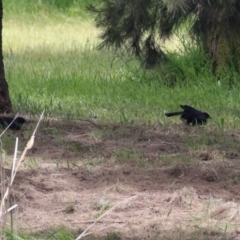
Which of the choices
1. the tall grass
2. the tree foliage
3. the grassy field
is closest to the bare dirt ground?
the grassy field

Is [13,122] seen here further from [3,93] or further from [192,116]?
[192,116]

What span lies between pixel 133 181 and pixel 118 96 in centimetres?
298

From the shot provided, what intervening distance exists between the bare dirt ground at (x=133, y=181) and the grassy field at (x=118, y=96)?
20 mm

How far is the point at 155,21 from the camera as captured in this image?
258 inches

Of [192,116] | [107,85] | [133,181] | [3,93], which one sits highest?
[133,181]

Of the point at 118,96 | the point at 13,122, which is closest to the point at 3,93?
Result: the point at 13,122

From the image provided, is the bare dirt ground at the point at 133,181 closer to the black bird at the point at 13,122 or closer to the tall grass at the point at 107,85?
the black bird at the point at 13,122

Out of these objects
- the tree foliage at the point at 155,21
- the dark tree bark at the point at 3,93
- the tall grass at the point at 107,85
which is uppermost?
the tree foliage at the point at 155,21

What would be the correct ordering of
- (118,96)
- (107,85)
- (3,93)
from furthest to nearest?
(107,85) < (118,96) < (3,93)

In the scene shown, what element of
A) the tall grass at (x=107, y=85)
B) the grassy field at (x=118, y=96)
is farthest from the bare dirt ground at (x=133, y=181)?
the tall grass at (x=107, y=85)

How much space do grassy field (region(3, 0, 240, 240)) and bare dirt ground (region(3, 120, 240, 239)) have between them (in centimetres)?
2

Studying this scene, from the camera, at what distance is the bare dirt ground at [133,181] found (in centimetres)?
397

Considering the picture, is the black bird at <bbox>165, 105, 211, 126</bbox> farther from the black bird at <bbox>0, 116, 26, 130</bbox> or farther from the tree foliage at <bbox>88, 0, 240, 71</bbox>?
the black bird at <bbox>0, 116, 26, 130</bbox>

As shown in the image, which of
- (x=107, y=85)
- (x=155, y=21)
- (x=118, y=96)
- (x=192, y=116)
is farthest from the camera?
(x=107, y=85)
